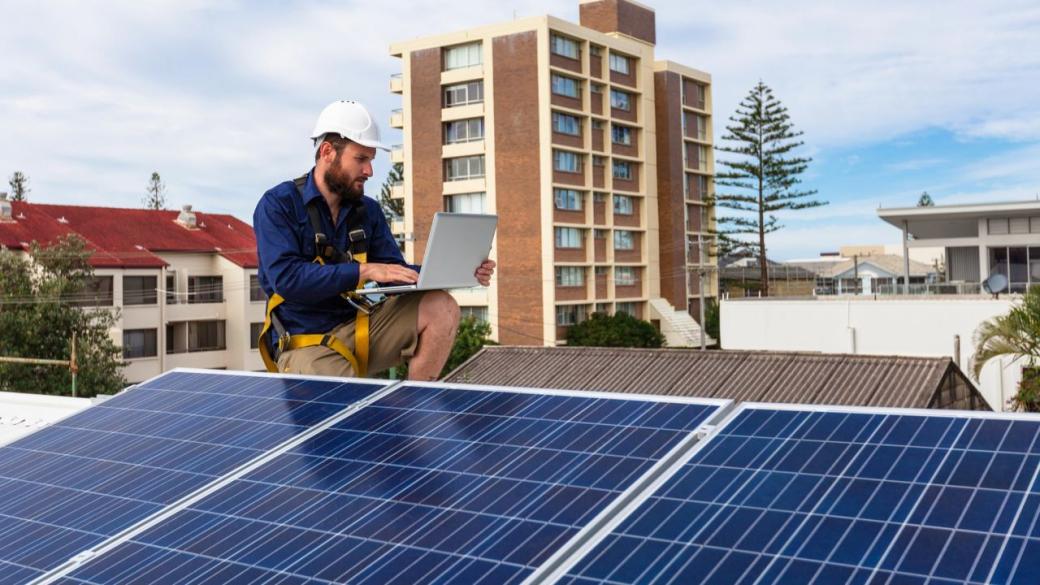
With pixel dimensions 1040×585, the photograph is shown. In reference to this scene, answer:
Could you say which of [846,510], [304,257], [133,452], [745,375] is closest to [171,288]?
[745,375]

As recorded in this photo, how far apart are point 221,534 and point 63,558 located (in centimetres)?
69

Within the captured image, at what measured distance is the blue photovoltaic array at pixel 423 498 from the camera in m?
3.33

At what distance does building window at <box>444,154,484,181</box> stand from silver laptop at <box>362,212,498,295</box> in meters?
52.6

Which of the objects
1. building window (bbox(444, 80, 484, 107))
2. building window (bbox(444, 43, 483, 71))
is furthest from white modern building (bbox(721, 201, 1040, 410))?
building window (bbox(444, 43, 483, 71))

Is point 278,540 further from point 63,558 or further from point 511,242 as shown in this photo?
point 511,242

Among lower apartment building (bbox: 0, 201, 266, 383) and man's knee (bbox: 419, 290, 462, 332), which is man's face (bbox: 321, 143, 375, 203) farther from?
lower apartment building (bbox: 0, 201, 266, 383)

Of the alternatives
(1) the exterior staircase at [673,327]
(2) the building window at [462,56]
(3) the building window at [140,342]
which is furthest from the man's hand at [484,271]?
(1) the exterior staircase at [673,327]

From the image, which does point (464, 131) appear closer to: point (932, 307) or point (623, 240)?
point (623, 240)

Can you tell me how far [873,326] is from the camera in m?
34.1

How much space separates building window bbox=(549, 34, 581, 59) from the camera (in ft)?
186

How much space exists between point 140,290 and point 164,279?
1.73 m

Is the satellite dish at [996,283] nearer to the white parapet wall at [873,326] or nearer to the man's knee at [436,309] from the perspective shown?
the white parapet wall at [873,326]

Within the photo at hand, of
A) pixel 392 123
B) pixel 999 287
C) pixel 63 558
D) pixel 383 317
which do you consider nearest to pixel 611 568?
pixel 63 558

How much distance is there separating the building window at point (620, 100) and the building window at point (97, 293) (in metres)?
32.1
